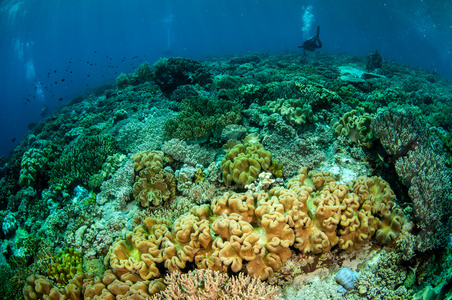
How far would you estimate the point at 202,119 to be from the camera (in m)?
6.78

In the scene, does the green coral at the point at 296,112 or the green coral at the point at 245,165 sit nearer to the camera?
the green coral at the point at 245,165

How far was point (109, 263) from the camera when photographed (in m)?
4.05

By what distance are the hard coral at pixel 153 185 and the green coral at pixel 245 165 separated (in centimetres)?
138

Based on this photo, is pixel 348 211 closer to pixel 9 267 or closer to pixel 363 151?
pixel 363 151

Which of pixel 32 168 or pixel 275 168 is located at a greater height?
pixel 275 168

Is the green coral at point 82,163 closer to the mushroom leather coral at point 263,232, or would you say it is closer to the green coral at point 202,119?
the green coral at point 202,119

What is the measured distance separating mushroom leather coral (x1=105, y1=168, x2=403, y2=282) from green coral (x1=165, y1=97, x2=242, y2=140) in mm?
2999

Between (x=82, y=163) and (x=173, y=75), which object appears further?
(x=173, y=75)

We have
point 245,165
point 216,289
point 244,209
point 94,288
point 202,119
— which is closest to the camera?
point 216,289

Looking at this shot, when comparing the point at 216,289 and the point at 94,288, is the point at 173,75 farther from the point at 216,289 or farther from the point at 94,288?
the point at 216,289

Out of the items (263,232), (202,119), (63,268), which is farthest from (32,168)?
(263,232)

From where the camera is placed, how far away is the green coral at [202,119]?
6.50 metres

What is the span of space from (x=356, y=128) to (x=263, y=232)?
13.0 ft

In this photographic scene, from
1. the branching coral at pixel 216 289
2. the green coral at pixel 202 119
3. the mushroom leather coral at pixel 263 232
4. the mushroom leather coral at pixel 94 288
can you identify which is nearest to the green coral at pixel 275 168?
the mushroom leather coral at pixel 263 232
